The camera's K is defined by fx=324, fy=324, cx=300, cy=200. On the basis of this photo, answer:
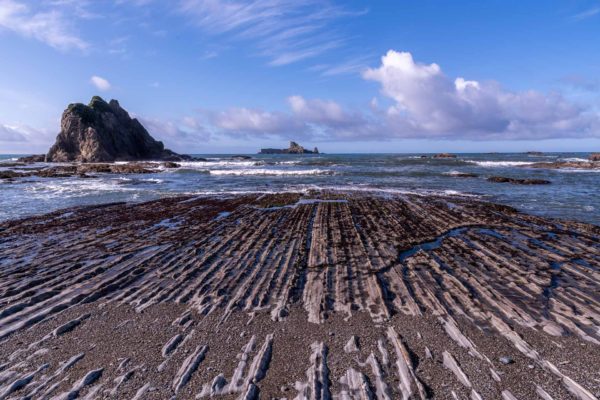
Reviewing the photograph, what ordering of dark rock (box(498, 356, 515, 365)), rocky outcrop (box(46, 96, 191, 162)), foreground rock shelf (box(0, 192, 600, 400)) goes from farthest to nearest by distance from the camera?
rocky outcrop (box(46, 96, 191, 162)) → dark rock (box(498, 356, 515, 365)) → foreground rock shelf (box(0, 192, 600, 400))

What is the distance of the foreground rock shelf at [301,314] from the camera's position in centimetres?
467

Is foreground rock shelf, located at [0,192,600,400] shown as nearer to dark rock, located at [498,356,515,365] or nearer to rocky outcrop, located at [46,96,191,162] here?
dark rock, located at [498,356,515,365]

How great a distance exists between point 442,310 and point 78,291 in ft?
27.3

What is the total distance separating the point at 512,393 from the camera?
174 inches

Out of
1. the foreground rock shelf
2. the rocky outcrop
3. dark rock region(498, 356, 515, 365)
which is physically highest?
the rocky outcrop

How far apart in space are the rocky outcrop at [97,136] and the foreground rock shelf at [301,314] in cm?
8254

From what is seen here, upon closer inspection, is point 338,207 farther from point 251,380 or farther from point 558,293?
point 251,380

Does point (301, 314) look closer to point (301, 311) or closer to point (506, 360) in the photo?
point (301, 311)

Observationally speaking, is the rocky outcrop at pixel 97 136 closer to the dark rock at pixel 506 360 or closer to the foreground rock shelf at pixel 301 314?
the foreground rock shelf at pixel 301 314

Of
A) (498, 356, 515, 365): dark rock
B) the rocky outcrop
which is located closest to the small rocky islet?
(498, 356, 515, 365): dark rock

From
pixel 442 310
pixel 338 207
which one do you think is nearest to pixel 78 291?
pixel 442 310

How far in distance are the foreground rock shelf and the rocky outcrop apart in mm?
82539

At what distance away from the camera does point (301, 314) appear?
21.7 feet

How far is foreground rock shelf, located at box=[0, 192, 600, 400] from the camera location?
467 centimetres
